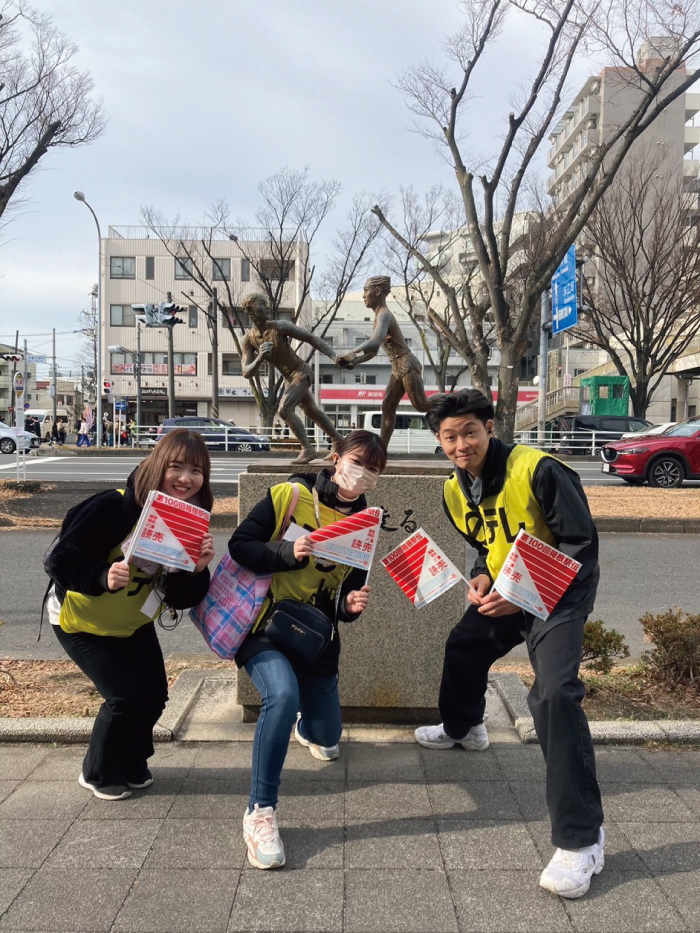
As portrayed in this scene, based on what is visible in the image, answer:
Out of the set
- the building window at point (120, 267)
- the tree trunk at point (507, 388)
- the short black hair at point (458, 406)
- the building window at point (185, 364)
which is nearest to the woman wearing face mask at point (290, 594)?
the short black hair at point (458, 406)

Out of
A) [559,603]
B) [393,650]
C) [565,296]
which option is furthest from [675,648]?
[565,296]

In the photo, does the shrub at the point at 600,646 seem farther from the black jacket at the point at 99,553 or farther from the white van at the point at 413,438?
the white van at the point at 413,438

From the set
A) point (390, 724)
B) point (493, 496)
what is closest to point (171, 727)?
point (390, 724)

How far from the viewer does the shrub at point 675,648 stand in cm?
396

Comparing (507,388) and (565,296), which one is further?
(565,296)

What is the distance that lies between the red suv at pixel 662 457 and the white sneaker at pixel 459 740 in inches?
492

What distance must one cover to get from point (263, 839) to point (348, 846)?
13.3 inches

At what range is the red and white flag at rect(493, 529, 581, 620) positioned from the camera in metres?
2.55

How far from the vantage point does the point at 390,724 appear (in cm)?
379

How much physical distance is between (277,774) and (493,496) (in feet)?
4.27

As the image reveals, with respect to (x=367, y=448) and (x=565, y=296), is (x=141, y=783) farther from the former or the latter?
(x=565, y=296)

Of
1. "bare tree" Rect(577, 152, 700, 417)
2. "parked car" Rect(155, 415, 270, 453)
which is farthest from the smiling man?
"bare tree" Rect(577, 152, 700, 417)

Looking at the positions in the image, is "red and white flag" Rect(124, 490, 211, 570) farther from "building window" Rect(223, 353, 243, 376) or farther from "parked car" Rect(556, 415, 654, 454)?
"building window" Rect(223, 353, 243, 376)

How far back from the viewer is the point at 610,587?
7332 millimetres
